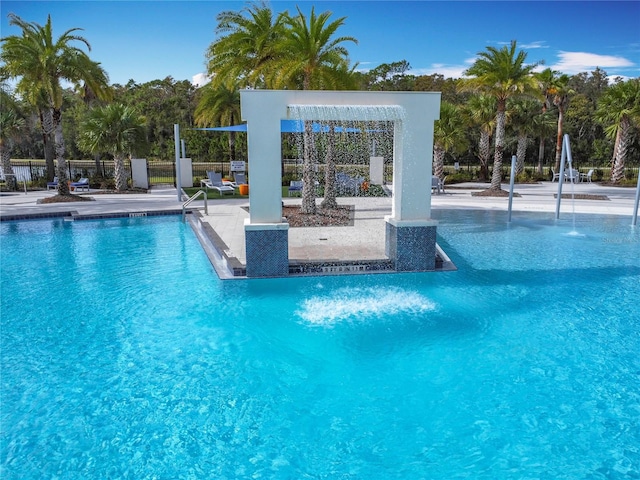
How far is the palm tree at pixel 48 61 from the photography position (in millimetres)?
18922

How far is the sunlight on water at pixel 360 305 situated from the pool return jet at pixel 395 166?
139cm

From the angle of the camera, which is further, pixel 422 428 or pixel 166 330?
pixel 166 330

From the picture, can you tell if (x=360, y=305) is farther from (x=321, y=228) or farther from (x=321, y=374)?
(x=321, y=228)

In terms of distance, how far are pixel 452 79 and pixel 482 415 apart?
167 ft

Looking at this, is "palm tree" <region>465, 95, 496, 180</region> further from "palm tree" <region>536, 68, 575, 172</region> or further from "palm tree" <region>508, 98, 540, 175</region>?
"palm tree" <region>536, 68, 575, 172</region>

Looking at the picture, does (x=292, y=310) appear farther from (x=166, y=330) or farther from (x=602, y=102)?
(x=602, y=102)

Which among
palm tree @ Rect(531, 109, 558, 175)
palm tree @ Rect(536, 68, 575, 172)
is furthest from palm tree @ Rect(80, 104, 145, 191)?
palm tree @ Rect(531, 109, 558, 175)

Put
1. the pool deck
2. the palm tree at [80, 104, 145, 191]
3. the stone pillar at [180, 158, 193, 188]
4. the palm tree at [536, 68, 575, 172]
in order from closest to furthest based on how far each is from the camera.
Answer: the pool deck < the palm tree at [80, 104, 145, 191] < the stone pillar at [180, 158, 193, 188] < the palm tree at [536, 68, 575, 172]

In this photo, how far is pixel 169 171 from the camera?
37375mm

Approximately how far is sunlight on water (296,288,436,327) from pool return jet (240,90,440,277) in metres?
1.39

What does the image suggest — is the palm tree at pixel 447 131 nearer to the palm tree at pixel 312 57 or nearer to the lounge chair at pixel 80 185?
the palm tree at pixel 312 57

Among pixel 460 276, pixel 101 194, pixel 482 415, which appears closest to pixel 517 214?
pixel 460 276

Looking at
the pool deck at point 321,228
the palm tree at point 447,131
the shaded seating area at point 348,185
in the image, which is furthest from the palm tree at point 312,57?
the palm tree at point 447,131

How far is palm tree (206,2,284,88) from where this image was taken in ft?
55.2
